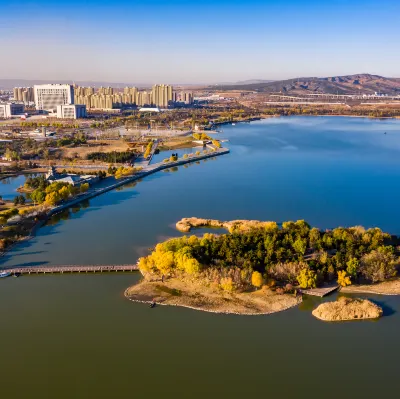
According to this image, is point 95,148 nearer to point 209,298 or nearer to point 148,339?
point 209,298

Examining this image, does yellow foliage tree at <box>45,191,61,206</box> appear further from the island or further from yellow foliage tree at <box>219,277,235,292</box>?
yellow foliage tree at <box>219,277,235,292</box>

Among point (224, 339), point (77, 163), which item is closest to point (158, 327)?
point (224, 339)

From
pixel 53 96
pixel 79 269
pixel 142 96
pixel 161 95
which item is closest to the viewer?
pixel 79 269

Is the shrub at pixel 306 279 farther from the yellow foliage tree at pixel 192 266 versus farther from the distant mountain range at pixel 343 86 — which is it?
the distant mountain range at pixel 343 86

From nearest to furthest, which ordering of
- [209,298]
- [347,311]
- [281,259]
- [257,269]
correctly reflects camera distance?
[347,311]
[209,298]
[257,269]
[281,259]

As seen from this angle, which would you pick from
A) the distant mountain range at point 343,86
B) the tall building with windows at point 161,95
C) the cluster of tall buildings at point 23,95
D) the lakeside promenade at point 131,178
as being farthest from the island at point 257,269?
the distant mountain range at point 343,86

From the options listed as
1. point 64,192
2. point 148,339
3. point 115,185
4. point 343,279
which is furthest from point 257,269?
point 115,185

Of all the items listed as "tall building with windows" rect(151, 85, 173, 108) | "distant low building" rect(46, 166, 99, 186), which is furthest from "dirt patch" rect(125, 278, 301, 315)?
"tall building with windows" rect(151, 85, 173, 108)
